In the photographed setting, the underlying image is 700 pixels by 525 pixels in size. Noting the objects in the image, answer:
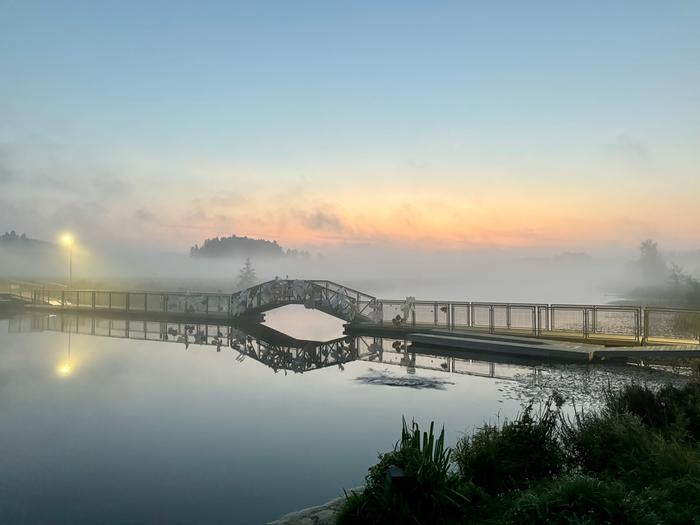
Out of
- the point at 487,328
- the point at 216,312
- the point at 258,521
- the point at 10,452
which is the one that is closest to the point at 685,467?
the point at 258,521

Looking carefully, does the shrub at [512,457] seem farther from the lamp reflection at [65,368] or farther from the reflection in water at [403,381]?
the lamp reflection at [65,368]

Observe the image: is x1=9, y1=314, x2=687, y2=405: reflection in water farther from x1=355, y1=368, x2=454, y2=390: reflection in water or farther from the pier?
the pier

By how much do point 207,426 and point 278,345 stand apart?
15798 mm

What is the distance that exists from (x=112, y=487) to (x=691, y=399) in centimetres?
988

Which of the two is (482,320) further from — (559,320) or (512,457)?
(512,457)

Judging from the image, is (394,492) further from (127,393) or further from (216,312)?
(216,312)

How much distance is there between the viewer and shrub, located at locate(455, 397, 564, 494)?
24.1ft

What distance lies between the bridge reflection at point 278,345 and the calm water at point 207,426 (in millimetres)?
273

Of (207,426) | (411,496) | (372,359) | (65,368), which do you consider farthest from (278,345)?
(411,496)

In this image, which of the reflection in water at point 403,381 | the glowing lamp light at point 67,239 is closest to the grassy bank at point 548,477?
the reflection in water at point 403,381

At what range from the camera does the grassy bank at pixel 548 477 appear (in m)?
5.53

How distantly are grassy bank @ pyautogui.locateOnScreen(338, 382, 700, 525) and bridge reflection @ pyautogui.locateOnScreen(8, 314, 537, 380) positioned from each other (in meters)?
9.35

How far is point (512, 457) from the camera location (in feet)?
25.2

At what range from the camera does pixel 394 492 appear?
6113mm
